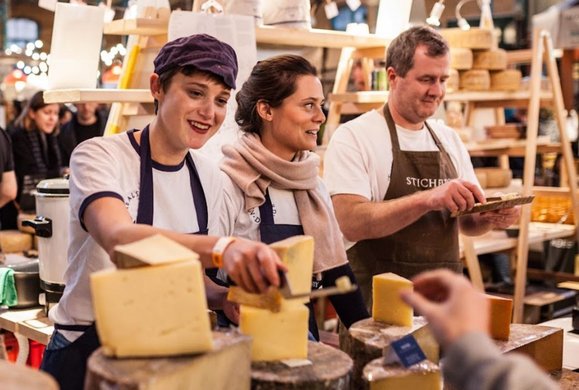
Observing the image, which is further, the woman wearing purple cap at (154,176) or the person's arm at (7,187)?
the person's arm at (7,187)

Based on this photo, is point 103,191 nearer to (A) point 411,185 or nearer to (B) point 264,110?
(B) point 264,110

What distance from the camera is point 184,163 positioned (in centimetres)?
221

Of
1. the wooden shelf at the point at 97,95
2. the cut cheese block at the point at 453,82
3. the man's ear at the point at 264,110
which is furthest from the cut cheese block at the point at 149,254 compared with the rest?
the cut cheese block at the point at 453,82

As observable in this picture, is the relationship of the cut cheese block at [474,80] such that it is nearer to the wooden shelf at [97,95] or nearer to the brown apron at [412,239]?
the brown apron at [412,239]

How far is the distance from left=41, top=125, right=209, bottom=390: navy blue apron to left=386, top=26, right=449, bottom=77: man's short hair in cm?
140

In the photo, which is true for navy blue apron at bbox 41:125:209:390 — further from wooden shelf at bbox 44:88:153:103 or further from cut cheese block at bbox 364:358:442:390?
wooden shelf at bbox 44:88:153:103

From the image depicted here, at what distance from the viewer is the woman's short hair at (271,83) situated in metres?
2.66

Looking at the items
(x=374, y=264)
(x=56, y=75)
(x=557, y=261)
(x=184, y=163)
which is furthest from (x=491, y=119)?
Result: (x=184, y=163)

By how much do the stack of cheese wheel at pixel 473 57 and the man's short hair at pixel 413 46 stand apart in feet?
5.69

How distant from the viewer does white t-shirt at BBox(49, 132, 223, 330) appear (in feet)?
6.43

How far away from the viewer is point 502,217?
10.5 feet

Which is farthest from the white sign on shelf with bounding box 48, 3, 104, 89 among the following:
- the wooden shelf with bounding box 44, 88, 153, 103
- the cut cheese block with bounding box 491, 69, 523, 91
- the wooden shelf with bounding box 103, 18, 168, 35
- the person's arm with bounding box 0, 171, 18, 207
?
the cut cheese block with bounding box 491, 69, 523, 91

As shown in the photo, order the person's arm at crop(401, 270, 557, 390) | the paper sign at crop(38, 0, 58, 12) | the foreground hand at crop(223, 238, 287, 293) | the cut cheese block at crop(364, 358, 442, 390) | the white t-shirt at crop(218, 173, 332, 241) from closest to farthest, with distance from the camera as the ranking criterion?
the person's arm at crop(401, 270, 557, 390)
the foreground hand at crop(223, 238, 287, 293)
the cut cheese block at crop(364, 358, 442, 390)
the white t-shirt at crop(218, 173, 332, 241)
the paper sign at crop(38, 0, 58, 12)

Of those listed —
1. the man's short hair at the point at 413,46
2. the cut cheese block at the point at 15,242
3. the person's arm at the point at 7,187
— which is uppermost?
the man's short hair at the point at 413,46
